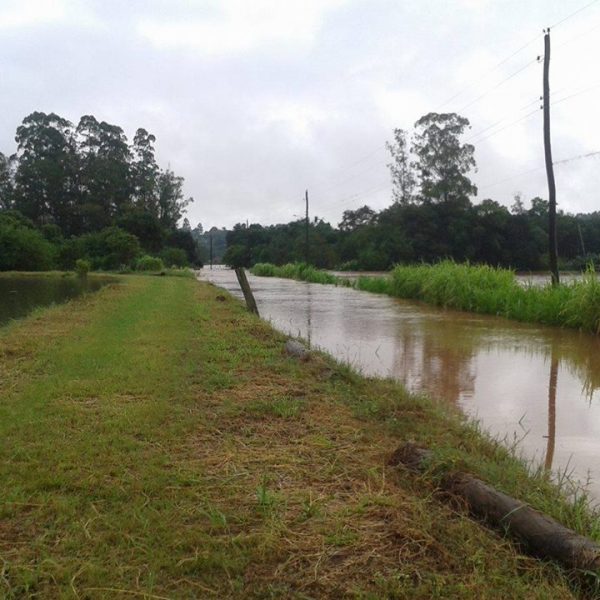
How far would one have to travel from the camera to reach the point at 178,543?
109 inches

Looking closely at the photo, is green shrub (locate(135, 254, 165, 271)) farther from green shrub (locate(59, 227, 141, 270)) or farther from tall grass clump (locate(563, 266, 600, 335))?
tall grass clump (locate(563, 266, 600, 335))

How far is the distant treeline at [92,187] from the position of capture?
178 feet

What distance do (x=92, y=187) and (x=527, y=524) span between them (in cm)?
6360

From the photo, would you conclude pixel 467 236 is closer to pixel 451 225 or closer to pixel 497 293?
pixel 451 225

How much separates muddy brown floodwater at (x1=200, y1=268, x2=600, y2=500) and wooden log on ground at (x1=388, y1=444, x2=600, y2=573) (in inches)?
44.2

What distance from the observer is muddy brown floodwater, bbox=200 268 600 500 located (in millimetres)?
5121

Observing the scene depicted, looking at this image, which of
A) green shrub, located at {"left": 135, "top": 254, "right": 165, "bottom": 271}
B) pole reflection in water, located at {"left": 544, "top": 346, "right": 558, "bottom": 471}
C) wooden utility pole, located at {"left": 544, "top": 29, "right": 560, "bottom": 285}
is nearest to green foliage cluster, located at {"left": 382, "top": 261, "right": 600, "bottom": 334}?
wooden utility pole, located at {"left": 544, "top": 29, "right": 560, "bottom": 285}

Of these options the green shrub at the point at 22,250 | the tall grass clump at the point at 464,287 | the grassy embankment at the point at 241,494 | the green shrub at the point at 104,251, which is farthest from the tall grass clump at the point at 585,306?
the green shrub at the point at 22,250

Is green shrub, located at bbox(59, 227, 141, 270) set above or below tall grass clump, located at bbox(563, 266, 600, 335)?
above

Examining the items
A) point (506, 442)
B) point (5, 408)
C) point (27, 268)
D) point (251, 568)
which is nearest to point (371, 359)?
point (506, 442)

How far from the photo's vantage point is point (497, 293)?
15758 millimetres

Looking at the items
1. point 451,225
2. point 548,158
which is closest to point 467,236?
point 451,225

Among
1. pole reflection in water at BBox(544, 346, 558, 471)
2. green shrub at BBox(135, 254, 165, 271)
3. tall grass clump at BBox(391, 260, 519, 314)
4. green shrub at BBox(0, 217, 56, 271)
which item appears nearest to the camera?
pole reflection in water at BBox(544, 346, 558, 471)

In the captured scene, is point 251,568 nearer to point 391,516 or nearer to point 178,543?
point 178,543
